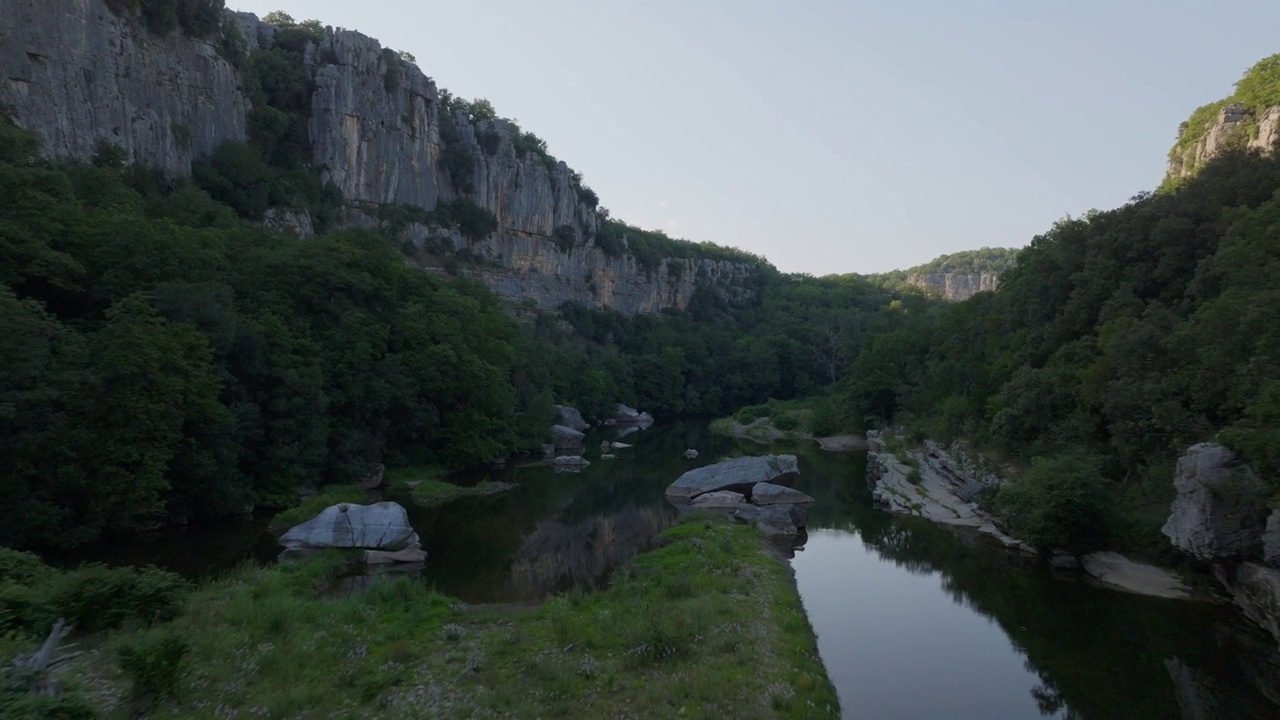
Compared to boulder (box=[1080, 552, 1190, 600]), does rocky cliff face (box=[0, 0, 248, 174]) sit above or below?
above

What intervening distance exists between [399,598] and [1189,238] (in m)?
26.6

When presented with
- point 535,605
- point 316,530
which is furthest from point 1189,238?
point 316,530

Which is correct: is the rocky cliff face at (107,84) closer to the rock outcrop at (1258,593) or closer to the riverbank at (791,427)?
the riverbank at (791,427)

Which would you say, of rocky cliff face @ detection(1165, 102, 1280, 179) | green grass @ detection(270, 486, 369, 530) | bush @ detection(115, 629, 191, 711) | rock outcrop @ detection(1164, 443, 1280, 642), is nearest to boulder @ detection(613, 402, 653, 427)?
rocky cliff face @ detection(1165, 102, 1280, 179)

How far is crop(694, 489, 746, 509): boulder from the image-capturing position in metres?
30.8

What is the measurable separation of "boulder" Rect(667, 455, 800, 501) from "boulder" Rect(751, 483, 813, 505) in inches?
20.5

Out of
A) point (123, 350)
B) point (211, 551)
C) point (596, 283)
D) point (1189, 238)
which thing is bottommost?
point (211, 551)

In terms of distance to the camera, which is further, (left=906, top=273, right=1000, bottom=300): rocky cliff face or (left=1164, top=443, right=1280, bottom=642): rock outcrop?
(left=906, top=273, right=1000, bottom=300): rocky cliff face

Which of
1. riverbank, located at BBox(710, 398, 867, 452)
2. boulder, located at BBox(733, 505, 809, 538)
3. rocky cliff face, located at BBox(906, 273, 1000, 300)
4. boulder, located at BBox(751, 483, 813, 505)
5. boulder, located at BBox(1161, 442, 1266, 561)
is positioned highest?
rocky cliff face, located at BBox(906, 273, 1000, 300)

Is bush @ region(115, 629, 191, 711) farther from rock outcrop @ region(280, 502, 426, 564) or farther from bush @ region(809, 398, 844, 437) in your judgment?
bush @ region(809, 398, 844, 437)

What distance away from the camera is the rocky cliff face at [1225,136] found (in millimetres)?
31744

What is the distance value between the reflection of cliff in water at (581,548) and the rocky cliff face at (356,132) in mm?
28370

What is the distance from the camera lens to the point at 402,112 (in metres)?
72.0

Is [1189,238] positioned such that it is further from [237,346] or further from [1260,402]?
[237,346]
